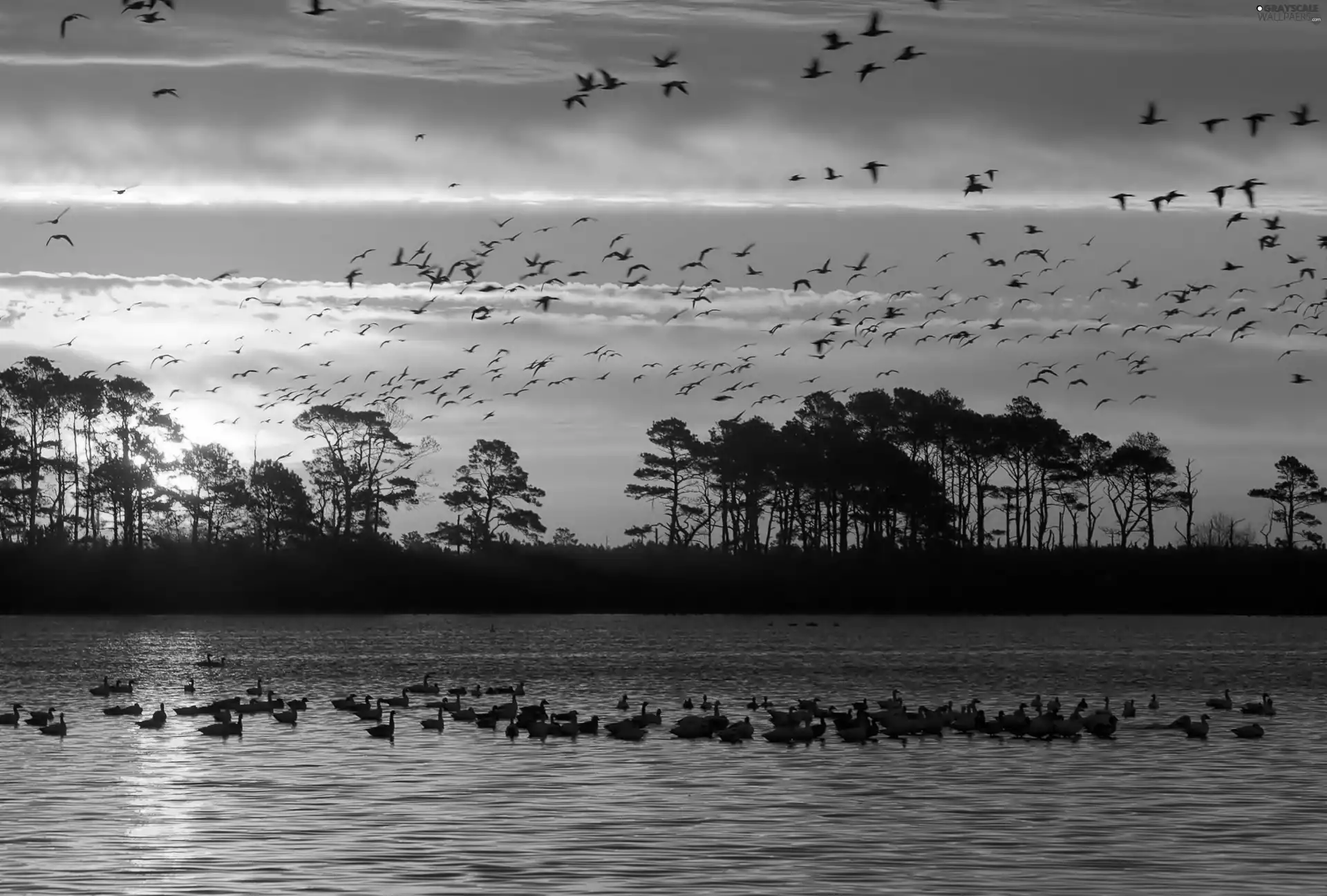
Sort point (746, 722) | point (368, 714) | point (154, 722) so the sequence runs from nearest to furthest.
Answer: point (746, 722) → point (154, 722) → point (368, 714)

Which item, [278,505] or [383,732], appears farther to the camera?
[278,505]

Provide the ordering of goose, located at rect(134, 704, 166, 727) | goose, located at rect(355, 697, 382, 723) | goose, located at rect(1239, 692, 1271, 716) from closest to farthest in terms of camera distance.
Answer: goose, located at rect(134, 704, 166, 727) → goose, located at rect(355, 697, 382, 723) → goose, located at rect(1239, 692, 1271, 716)

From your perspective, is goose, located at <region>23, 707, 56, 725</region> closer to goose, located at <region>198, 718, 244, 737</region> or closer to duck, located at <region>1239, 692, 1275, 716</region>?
goose, located at <region>198, 718, 244, 737</region>

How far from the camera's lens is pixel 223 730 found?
3869 cm

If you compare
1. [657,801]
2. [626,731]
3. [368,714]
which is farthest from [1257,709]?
[368,714]

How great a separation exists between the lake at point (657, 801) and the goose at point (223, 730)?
0.28 m

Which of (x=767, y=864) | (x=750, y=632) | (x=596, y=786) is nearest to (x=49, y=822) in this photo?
(x=596, y=786)

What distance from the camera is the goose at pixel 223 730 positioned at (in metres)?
38.6

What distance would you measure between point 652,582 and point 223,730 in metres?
84.3

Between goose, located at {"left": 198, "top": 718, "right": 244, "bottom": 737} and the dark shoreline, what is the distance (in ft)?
257

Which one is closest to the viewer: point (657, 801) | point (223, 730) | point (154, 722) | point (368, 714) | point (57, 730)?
point (657, 801)

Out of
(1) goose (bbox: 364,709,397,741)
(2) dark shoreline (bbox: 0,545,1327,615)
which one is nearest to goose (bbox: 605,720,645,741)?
(1) goose (bbox: 364,709,397,741)

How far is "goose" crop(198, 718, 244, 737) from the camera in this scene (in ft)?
127

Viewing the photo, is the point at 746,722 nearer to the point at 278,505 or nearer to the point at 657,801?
the point at 657,801
